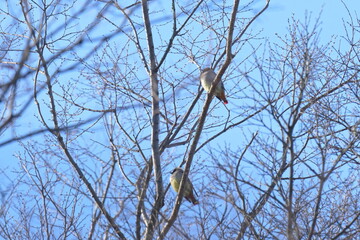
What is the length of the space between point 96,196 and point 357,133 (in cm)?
303

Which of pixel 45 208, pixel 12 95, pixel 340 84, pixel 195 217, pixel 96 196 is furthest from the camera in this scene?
pixel 45 208

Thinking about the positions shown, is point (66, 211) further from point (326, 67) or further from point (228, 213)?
point (326, 67)

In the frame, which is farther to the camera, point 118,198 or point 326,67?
point 326,67

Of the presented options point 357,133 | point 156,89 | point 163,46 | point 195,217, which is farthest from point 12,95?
point 163,46

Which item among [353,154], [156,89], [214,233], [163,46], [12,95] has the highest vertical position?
[163,46]

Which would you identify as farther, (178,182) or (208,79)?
(178,182)

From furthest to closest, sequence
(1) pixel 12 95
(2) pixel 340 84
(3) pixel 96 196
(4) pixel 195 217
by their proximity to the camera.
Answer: (3) pixel 96 196
(2) pixel 340 84
(4) pixel 195 217
(1) pixel 12 95

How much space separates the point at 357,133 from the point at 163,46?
2.77m

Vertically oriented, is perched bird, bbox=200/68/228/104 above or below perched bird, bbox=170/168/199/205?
above

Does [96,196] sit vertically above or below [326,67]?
below

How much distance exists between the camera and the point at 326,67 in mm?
6332

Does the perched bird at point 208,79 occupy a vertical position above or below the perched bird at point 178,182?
above

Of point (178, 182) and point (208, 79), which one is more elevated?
point (208, 79)

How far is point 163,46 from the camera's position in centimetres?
739
